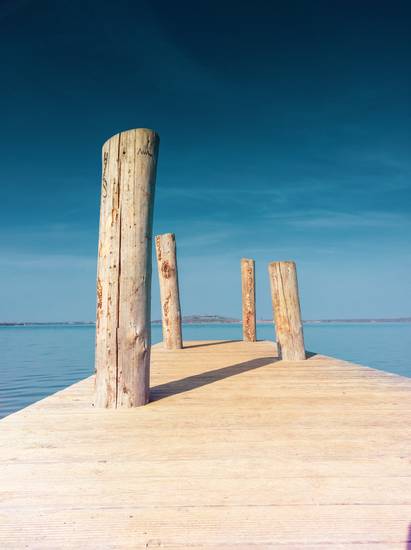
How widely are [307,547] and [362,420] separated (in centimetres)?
149

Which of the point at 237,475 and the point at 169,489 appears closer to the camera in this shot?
the point at 169,489

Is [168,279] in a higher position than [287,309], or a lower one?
higher

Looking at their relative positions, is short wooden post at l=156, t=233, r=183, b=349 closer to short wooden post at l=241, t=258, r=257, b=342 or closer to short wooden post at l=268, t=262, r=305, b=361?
short wooden post at l=241, t=258, r=257, b=342

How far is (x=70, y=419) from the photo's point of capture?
2488 millimetres

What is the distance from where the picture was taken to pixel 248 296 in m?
9.74

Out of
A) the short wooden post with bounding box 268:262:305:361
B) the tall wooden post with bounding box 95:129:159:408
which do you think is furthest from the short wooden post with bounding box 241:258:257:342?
the tall wooden post with bounding box 95:129:159:408

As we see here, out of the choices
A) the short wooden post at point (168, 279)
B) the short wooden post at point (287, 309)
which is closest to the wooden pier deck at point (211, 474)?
the short wooden post at point (287, 309)

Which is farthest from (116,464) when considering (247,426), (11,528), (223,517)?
(247,426)

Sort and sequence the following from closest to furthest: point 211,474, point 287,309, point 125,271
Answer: point 211,474 → point 125,271 → point 287,309

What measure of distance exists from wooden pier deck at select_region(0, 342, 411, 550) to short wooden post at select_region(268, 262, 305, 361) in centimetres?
219

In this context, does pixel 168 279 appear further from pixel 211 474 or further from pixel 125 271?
pixel 211 474

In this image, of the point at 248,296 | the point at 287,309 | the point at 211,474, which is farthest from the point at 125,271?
the point at 248,296

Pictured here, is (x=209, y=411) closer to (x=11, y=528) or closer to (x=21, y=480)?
(x=21, y=480)

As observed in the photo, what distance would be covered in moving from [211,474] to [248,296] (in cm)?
824
